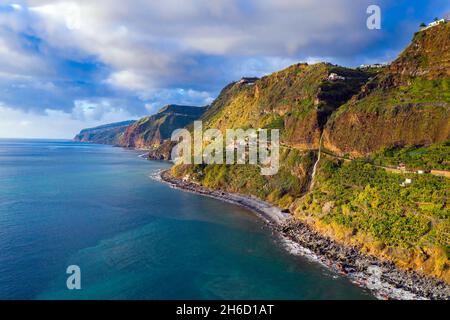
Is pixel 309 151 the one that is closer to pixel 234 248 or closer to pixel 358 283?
pixel 234 248

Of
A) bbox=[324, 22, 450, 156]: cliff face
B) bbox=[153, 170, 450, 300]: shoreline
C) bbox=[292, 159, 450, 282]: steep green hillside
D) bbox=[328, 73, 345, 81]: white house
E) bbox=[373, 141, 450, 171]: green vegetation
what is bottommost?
bbox=[153, 170, 450, 300]: shoreline

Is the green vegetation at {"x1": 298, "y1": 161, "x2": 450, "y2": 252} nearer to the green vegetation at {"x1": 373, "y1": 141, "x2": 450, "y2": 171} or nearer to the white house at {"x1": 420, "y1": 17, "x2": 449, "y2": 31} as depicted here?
the green vegetation at {"x1": 373, "y1": 141, "x2": 450, "y2": 171}

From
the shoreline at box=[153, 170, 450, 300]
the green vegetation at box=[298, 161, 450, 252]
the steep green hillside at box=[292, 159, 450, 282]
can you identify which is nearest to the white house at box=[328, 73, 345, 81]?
the green vegetation at box=[298, 161, 450, 252]

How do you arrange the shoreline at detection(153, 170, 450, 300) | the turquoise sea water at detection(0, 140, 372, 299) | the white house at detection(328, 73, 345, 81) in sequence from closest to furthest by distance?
the shoreline at detection(153, 170, 450, 300)
the turquoise sea water at detection(0, 140, 372, 299)
the white house at detection(328, 73, 345, 81)

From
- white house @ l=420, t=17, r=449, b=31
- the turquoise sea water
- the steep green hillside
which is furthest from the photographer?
white house @ l=420, t=17, r=449, b=31

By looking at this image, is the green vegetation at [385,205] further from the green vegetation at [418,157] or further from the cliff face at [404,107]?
the cliff face at [404,107]

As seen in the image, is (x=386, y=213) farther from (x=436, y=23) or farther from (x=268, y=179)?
(x=436, y=23)
